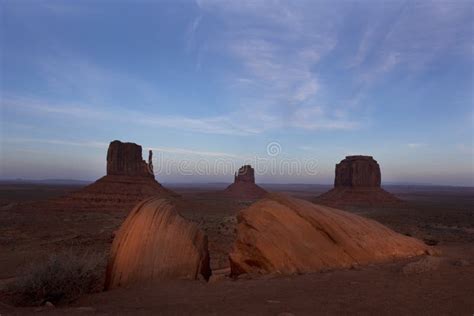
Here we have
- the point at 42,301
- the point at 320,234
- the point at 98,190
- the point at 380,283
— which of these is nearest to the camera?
the point at 380,283

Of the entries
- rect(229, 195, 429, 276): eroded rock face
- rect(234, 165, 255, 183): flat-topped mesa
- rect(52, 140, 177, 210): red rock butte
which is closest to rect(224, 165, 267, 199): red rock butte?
rect(234, 165, 255, 183): flat-topped mesa

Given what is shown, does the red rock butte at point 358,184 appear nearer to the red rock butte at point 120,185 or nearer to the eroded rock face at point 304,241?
the red rock butte at point 120,185

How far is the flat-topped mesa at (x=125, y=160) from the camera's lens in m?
62.5

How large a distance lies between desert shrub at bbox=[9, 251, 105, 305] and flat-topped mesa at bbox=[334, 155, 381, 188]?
2870 inches

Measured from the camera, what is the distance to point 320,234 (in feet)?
32.8

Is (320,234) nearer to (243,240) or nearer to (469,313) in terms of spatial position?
(243,240)

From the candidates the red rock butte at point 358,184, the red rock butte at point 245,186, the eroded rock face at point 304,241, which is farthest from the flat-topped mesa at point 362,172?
the eroded rock face at point 304,241

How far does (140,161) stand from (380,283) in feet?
199

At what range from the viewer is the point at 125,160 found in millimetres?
63438

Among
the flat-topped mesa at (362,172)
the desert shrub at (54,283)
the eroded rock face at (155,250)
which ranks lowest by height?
the desert shrub at (54,283)

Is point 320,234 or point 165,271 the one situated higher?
point 320,234

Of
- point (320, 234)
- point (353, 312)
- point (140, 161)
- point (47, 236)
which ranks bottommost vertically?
point (47, 236)

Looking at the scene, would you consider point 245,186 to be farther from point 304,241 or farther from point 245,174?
point 304,241

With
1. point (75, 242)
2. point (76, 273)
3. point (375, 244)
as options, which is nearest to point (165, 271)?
point (76, 273)
